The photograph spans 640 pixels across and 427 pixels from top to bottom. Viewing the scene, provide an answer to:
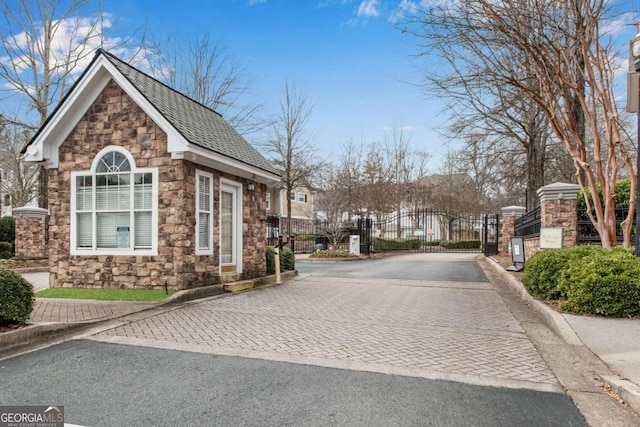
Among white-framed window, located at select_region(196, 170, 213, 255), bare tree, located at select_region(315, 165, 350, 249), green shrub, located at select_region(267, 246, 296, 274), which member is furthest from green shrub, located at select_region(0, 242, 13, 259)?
bare tree, located at select_region(315, 165, 350, 249)

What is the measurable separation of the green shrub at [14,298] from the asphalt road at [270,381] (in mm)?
791

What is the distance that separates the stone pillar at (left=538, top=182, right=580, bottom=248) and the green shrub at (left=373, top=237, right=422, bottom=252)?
16.8 meters

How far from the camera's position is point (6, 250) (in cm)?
1673

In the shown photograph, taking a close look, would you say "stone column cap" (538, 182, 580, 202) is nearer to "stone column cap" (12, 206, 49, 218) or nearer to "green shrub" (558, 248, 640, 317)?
"green shrub" (558, 248, 640, 317)

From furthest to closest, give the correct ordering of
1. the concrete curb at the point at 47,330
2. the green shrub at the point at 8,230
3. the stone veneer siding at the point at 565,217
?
the green shrub at the point at 8,230 → the stone veneer siding at the point at 565,217 → the concrete curb at the point at 47,330

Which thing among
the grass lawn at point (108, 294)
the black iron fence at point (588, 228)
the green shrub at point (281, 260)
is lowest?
the grass lawn at point (108, 294)

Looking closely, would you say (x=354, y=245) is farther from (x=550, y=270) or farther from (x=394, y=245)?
(x=550, y=270)

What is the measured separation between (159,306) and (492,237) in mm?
26551

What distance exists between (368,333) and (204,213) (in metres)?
5.21

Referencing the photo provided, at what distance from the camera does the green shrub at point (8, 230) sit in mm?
17188

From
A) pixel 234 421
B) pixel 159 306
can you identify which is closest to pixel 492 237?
pixel 159 306

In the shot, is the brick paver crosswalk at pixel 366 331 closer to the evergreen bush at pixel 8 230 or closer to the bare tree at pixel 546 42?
the bare tree at pixel 546 42

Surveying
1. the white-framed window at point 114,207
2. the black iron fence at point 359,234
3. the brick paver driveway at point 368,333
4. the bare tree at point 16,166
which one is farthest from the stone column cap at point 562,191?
the bare tree at point 16,166

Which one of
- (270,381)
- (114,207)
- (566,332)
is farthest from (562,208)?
(114,207)
